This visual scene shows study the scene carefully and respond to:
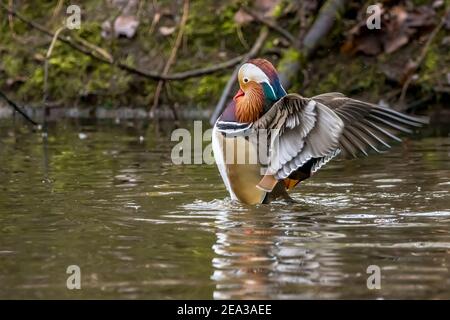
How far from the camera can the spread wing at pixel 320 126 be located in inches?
236

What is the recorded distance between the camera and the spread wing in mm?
5992

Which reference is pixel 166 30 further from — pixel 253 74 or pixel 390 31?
pixel 253 74

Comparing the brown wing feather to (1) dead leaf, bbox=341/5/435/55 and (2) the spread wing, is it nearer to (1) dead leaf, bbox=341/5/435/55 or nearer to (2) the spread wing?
(2) the spread wing

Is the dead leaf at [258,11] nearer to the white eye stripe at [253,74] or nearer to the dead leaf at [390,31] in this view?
the dead leaf at [390,31]

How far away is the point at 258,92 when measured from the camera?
6.43 metres

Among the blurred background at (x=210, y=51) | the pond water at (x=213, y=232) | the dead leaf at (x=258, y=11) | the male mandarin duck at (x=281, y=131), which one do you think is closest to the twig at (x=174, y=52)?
the blurred background at (x=210, y=51)

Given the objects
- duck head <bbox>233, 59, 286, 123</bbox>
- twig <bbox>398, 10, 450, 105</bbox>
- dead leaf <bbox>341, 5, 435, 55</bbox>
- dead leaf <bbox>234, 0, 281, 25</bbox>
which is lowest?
duck head <bbox>233, 59, 286, 123</bbox>

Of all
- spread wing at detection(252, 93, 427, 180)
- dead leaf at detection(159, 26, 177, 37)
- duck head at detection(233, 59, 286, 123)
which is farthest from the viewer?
dead leaf at detection(159, 26, 177, 37)

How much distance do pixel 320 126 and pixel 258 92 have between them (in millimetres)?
556

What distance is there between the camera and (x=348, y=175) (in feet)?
26.5

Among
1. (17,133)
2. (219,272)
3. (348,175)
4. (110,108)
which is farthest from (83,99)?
(219,272)

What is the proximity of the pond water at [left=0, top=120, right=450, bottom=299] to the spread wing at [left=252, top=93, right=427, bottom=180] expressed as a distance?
0.32 meters

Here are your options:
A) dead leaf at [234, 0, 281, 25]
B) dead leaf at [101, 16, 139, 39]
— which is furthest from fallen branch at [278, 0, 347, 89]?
dead leaf at [101, 16, 139, 39]

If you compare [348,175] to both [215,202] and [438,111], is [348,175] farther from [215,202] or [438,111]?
[438,111]
